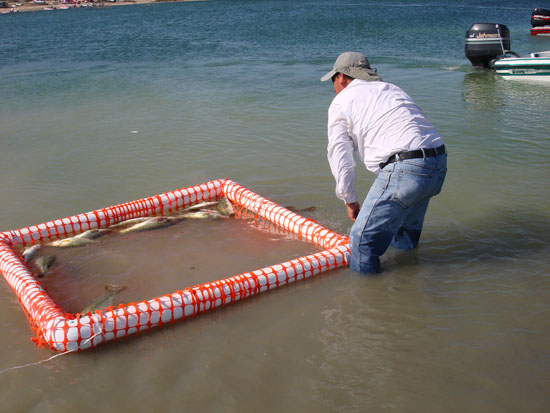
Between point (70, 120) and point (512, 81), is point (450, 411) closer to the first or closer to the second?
point (70, 120)

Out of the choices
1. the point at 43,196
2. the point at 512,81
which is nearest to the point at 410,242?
the point at 43,196

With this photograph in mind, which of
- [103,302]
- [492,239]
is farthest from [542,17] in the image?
[103,302]

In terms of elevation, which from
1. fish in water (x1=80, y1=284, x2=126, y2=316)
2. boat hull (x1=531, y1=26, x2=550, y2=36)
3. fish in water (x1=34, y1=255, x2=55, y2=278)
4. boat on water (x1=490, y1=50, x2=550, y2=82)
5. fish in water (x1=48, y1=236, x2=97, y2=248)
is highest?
boat hull (x1=531, y1=26, x2=550, y2=36)

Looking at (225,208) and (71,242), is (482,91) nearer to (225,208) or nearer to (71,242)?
(225,208)

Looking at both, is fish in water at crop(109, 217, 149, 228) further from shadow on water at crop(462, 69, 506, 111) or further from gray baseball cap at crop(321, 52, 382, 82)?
shadow on water at crop(462, 69, 506, 111)

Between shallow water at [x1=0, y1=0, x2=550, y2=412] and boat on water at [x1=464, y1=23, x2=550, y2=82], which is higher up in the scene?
boat on water at [x1=464, y1=23, x2=550, y2=82]

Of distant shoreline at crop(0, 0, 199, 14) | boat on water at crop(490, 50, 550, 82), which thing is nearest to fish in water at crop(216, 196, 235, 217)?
boat on water at crop(490, 50, 550, 82)

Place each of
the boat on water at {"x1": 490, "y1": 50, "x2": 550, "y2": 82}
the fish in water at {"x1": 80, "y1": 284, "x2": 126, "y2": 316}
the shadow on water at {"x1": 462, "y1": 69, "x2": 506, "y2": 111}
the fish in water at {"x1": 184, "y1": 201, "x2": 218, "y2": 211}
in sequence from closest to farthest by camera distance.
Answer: the fish in water at {"x1": 80, "y1": 284, "x2": 126, "y2": 316}
the fish in water at {"x1": 184, "y1": 201, "x2": 218, "y2": 211}
the shadow on water at {"x1": 462, "y1": 69, "x2": 506, "y2": 111}
the boat on water at {"x1": 490, "y1": 50, "x2": 550, "y2": 82}

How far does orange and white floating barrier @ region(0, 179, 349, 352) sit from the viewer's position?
13.9ft

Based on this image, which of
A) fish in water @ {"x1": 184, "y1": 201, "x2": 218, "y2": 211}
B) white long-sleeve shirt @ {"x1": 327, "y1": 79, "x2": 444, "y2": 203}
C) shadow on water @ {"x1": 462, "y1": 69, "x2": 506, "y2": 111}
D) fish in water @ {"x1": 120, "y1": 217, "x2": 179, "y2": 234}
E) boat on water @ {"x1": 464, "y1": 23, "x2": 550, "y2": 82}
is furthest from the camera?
boat on water @ {"x1": 464, "y1": 23, "x2": 550, "y2": 82}

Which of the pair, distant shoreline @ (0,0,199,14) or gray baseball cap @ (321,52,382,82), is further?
distant shoreline @ (0,0,199,14)

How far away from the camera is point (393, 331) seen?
4.43 meters

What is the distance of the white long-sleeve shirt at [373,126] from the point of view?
4.59 metres

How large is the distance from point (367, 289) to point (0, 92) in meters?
14.2
